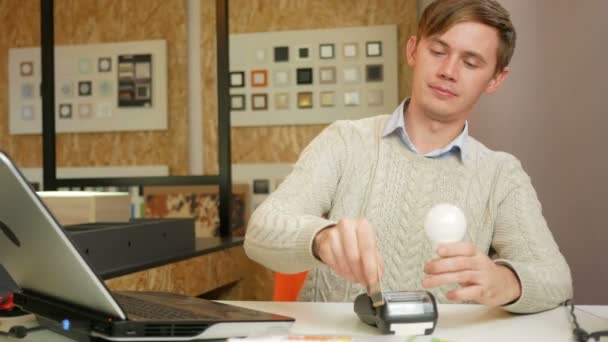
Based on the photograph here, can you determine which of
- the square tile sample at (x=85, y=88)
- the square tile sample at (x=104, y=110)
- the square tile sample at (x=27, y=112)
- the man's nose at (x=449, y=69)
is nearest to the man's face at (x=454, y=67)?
the man's nose at (x=449, y=69)

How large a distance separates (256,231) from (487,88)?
2.43 ft

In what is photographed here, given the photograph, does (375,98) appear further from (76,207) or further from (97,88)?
(76,207)

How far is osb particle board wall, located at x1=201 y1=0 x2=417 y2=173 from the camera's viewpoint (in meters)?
4.10

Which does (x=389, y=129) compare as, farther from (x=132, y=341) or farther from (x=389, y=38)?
(x=389, y=38)

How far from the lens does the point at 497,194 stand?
1.65 m

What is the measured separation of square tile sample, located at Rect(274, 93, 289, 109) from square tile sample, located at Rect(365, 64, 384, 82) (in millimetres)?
514

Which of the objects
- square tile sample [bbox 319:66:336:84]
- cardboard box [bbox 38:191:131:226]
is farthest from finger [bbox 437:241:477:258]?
square tile sample [bbox 319:66:336:84]

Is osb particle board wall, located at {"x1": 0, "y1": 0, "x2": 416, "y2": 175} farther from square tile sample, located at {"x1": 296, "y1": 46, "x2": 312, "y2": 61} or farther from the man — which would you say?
the man

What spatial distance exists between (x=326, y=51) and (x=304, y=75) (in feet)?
0.65

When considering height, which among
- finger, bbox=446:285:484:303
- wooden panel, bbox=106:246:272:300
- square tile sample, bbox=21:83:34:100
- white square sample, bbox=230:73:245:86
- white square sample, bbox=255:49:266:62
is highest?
white square sample, bbox=255:49:266:62

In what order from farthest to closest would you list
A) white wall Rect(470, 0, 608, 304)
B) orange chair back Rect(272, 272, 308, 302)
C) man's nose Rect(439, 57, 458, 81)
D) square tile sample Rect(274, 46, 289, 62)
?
square tile sample Rect(274, 46, 289, 62) < white wall Rect(470, 0, 608, 304) < orange chair back Rect(272, 272, 308, 302) < man's nose Rect(439, 57, 458, 81)

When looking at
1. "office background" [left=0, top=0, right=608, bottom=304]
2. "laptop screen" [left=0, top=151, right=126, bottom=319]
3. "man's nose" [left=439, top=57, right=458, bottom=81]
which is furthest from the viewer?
"office background" [left=0, top=0, right=608, bottom=304]

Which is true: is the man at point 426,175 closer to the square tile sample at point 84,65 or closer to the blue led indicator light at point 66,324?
the blue led indicator light at point 66,324

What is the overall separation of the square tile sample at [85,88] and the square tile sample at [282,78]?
48.0 inches
